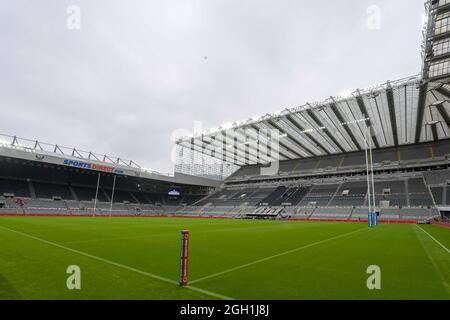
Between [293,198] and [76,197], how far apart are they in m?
45.4

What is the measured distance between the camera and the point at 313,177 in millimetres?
62906

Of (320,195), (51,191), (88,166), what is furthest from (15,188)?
(320,195)

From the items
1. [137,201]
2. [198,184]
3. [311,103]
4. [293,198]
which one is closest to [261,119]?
[311,103]

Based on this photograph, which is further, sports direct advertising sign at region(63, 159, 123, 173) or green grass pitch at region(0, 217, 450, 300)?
sports direct advertising sign at region(63, 159, 123, 173)

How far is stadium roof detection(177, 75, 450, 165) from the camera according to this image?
30.9 metres

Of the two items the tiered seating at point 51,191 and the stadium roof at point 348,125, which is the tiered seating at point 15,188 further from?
the stadium roof at point 348,125

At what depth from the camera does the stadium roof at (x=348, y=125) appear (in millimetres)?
30938

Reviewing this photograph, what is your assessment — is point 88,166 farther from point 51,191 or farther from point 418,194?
point 418,194

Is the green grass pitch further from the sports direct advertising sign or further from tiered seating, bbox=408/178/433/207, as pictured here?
the sports direct advertising sign

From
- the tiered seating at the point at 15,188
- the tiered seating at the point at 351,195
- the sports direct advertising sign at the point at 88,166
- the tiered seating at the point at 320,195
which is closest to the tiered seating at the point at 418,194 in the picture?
the tiered seating at the point at 351,195

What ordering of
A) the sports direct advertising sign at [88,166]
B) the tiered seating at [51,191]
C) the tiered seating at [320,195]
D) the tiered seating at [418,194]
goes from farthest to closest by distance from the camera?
the tiered seating at [320,195] → the tiered seating at [51,191] → the sports direct advertising sign at [88,166] → the tiered seating at [418,194]

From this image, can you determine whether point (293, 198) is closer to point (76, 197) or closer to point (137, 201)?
point (137, 201)

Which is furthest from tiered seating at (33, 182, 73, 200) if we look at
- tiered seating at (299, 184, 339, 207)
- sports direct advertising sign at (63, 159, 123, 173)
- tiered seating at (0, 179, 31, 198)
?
tiered seating at (299, 184, 339, 207)

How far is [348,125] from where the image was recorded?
42719 millimetres
